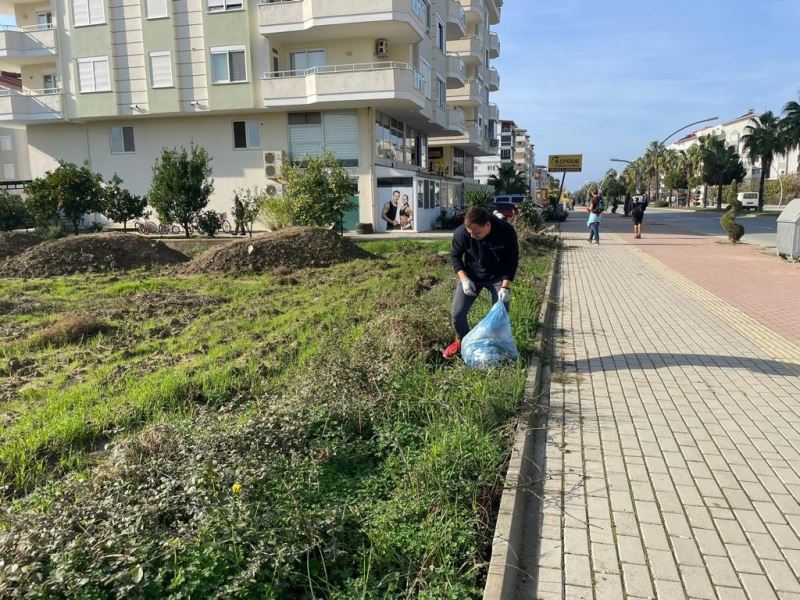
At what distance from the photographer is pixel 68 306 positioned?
33.7ft

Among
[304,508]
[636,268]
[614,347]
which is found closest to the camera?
[304,508]

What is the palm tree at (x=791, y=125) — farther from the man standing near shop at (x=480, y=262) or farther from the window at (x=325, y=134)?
the man standing near shop at (x=480, y=262)

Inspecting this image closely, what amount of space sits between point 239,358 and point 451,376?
2.78 meters

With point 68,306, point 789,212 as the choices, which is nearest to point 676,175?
point 789,212

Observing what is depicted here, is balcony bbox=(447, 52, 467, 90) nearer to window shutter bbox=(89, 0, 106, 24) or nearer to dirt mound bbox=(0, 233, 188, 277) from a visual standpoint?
window shutter bbox=(89, 0, 106, 24)

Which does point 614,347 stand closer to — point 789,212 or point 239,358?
point 239,358

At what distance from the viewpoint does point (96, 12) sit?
3012 cm

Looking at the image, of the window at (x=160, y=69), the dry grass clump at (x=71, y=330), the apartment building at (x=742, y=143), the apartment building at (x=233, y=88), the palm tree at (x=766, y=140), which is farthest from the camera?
the apartment building at (x=742, y=143)

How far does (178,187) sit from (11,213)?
928cm

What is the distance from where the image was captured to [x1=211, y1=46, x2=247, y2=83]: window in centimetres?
2861

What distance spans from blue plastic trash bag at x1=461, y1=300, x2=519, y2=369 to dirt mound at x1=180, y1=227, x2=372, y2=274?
377 inches

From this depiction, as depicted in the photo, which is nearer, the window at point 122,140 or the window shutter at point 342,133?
the window shutter at point 342,133

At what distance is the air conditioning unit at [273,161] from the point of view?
95.4 feet

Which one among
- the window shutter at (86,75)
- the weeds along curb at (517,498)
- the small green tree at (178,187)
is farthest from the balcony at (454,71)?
the weeds along curb at (517,498)
